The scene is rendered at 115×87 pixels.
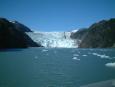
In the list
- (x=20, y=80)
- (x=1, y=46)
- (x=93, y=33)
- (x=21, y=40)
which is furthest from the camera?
(x=93, y=33)

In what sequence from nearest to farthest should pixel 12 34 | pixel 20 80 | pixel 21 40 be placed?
pixel 20 80
pixel 12 34
pixel 21 40

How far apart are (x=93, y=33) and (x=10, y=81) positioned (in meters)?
156

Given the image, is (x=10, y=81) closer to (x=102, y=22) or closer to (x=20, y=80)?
(x=20, y=80)

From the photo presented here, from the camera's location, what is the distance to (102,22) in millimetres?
180500

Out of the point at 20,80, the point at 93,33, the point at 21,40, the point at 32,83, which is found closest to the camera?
the point at 32,83

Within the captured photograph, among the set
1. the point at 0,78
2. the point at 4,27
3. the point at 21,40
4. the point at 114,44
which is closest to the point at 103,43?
the point at 114,44

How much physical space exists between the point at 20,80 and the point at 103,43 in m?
148

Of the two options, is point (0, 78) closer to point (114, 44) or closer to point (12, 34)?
point (12, 34)

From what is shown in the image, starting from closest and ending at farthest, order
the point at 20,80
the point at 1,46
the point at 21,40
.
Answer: the point at 20,80 < the point at 1,46 < the point at 21,40

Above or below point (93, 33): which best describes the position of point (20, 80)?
below

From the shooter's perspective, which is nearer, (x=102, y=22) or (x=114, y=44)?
(x=114, y=44)

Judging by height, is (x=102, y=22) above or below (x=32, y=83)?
above

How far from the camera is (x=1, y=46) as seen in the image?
114125mm

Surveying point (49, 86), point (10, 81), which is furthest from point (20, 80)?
point (49, 86)
